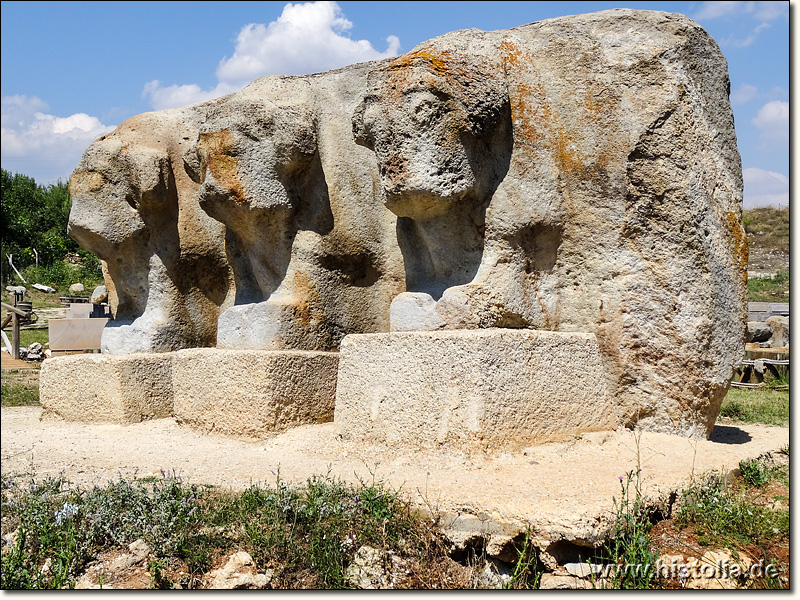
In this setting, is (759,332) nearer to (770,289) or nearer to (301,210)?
(770,289)

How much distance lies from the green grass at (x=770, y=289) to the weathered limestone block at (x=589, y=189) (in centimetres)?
1188

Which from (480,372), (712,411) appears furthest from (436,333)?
→ (712,411)

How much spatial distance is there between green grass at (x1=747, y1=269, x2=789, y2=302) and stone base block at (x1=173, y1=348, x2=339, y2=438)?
40.5 feet

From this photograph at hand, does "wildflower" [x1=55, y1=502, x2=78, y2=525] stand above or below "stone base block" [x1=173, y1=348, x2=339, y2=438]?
below

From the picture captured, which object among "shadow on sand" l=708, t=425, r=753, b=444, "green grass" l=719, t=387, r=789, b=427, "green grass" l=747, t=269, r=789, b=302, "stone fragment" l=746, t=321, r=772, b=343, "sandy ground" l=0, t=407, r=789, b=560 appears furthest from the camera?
"green grass" l=747, t=269, r=789, b=302

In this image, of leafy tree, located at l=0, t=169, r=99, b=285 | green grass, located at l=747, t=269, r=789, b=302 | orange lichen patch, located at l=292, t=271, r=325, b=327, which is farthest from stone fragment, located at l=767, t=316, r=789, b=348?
leafy tree, located at l=0, t=169, r=99, b=285

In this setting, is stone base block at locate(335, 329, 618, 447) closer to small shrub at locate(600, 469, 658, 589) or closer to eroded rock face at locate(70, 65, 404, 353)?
small shrub at locate(600, 469, 658, 589)

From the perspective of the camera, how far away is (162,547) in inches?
115

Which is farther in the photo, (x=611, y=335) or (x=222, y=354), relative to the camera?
(x=222, y=354)

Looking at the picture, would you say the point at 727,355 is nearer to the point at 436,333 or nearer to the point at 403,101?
the point at 436,333

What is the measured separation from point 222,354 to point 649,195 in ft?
Answer: 8.62

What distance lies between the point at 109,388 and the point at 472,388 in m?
2.93

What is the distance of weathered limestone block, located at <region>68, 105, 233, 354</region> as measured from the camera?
571 cm

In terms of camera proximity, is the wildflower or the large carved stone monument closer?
the wildflower
